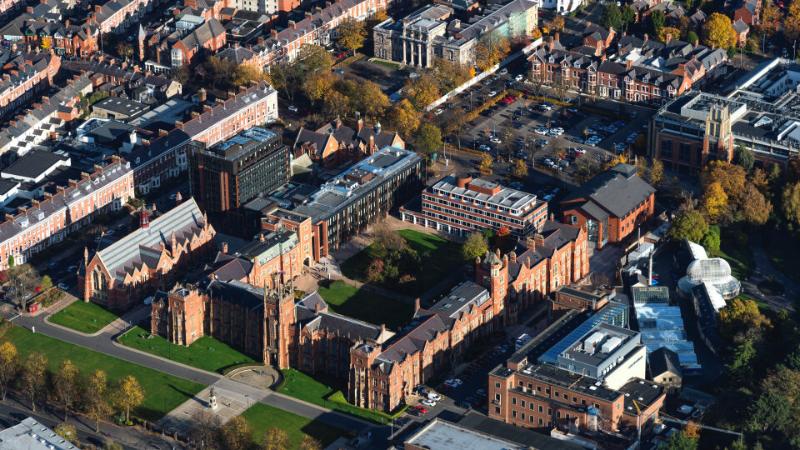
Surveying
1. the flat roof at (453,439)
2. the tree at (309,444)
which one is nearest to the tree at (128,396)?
the tree at (309,444)

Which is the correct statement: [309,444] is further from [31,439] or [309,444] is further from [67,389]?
[67,389]

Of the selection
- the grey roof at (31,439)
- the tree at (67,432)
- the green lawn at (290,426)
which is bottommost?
the green lawn at (290,426)

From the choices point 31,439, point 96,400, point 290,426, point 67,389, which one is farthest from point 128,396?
point 290,426

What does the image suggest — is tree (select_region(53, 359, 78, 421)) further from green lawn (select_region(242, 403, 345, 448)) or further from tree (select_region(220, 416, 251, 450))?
tree (select_region(220, 416, 251, 450))

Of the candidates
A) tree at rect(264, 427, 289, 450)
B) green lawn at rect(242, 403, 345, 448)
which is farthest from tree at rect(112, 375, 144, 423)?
tree at rect(264, 427, 289, 450)

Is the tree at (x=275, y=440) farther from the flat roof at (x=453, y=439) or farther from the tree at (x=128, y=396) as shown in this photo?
the tree at (x=128, y=396)
